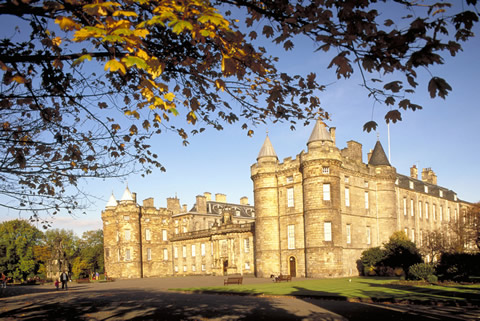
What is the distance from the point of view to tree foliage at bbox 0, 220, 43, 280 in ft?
225

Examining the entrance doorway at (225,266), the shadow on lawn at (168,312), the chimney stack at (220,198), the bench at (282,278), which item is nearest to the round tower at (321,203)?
the bench at (282,278)

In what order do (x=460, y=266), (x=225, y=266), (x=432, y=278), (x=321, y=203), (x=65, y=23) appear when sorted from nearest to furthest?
(x=65, y=23) → (x=432, y=278) → (x=460, y=266) → (x=321, y=203) → (x=225, y=266)

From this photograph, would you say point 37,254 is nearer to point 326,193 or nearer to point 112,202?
point 112,202

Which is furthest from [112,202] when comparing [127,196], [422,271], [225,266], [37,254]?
[422,271]

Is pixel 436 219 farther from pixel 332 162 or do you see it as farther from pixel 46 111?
pixel 46 111

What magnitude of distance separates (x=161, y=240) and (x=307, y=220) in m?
33.3

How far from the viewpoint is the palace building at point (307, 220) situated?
4112 centimetres

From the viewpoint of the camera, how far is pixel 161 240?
225ft

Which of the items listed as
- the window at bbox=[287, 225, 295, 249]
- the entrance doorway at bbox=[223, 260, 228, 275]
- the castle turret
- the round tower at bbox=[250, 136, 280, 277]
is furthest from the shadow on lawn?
the entrance doorway at bbox=[223, 260, 228, 275]

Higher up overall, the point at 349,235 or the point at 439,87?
the point at 439,87

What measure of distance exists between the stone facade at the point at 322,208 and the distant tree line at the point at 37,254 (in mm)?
31448

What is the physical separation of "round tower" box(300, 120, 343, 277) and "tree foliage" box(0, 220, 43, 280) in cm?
4665

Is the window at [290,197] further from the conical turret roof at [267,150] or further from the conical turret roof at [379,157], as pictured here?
the conical turret roof at [379,157]

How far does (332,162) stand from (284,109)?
32.9 m
